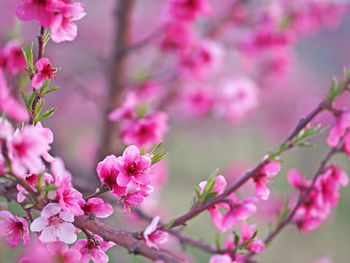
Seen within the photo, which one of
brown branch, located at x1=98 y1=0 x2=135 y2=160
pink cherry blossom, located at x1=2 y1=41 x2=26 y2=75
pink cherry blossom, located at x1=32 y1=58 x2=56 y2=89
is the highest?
brown branch, located at x1=98 y1=0 x2=135 y2=160

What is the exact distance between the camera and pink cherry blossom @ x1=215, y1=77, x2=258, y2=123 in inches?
79.2

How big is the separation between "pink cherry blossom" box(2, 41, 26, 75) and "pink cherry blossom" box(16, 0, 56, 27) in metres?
0.41

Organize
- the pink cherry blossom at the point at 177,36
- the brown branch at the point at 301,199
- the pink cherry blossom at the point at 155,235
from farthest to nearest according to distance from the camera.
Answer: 1. the pink cherry blossom at the point at 177,36
2. the brown branch at the point at 301,199
3. the pink cherry blossom at the point at 155,235

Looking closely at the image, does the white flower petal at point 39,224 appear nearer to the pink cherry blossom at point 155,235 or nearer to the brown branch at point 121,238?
the brown branch at point 121,238

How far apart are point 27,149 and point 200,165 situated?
7062mm

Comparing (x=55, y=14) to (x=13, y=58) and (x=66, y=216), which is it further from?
(x=13, y=58)

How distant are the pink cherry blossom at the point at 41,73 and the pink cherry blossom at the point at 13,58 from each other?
0.45 metres

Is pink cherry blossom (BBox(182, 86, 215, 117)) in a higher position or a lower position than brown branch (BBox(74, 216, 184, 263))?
higher

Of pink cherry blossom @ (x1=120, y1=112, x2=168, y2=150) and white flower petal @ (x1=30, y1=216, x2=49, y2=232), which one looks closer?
white flower petal @ (x1=30, y1=216, x2=49, y2=232)

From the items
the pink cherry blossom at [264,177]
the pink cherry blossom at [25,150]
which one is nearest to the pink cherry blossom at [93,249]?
the pink cherry blossom at [25,150]

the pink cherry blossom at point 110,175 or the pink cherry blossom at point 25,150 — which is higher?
the pink cherry blossom at point 110,175

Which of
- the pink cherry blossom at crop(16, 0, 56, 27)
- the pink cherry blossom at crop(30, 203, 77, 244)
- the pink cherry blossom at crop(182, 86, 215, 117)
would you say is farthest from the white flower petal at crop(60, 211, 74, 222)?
the pink cherry blossom at crop(182, 86, 215, 117)

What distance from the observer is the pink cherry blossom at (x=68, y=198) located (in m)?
0.63

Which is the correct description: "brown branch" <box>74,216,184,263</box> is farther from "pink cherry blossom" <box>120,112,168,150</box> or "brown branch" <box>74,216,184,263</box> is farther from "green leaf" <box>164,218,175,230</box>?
"pink cherry blossom" <box>120,112,168,150</box>
